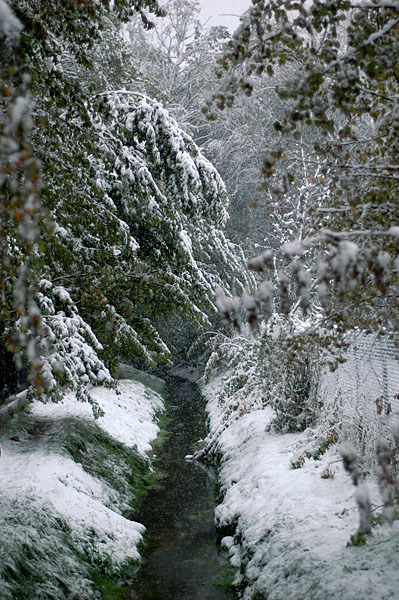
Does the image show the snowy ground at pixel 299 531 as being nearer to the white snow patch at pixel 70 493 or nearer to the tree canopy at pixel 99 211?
the white snow patch at pixel 70 493

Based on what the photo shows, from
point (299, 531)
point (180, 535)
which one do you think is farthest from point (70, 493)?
point (299, 531)

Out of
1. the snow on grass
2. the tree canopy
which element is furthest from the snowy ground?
the snow on grass

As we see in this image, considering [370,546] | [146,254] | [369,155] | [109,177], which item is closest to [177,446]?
[146,254]

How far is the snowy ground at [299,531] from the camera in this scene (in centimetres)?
471

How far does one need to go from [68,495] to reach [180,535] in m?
1.77

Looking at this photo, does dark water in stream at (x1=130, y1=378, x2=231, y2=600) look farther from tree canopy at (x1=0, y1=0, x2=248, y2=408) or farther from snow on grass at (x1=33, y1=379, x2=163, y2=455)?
tree canopy at (x1=0, y1=0, x2=248, y2=408)

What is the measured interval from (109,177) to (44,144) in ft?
11.6

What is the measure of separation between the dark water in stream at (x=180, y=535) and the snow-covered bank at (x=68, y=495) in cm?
36

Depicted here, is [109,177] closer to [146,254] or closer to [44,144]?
[146,254]

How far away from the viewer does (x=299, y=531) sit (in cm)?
595

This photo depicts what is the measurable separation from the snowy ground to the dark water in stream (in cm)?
37

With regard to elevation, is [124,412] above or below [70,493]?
below

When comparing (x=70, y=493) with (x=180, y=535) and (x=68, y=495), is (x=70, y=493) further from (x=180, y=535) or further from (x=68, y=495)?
(x=180, y=535)

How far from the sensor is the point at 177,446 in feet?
45.6
